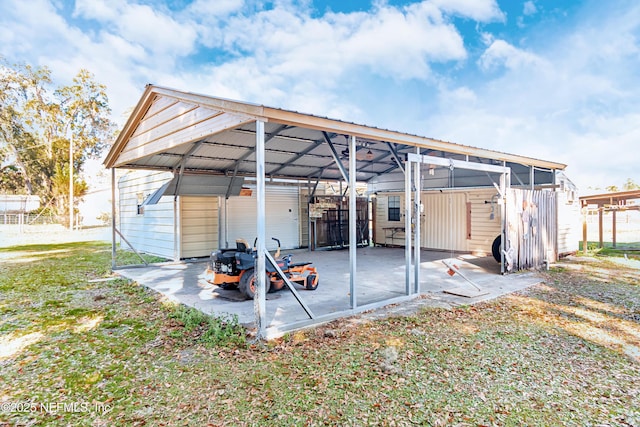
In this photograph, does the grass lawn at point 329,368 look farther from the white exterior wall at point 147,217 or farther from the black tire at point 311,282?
the white exterior wall at point 147,217

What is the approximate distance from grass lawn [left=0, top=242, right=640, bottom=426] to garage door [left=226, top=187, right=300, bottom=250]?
17.6 ft

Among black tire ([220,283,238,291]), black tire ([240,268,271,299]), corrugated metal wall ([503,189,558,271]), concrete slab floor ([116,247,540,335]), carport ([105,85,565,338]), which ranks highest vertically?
carport ([105,85,565,338])

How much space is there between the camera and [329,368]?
317 centimetres

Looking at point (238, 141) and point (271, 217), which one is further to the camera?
point (271, 217)

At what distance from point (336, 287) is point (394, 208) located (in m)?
7.22

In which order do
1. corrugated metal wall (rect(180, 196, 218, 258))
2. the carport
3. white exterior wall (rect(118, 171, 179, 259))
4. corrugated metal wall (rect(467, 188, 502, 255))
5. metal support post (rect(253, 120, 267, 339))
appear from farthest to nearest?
corrugated metal wall (rect(467, 188, 502, 255)), white exterior wall (rect(118, 171, 179, 259)), corrugated metal wall (rect(180, 196, 218, 258)), the carport, metal support post (rect(253, 120, 267, 339))

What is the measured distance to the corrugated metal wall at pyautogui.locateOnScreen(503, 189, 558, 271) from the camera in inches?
299

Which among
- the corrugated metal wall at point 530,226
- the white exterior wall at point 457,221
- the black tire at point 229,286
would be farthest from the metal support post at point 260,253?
the white exterior wall at point 457,221

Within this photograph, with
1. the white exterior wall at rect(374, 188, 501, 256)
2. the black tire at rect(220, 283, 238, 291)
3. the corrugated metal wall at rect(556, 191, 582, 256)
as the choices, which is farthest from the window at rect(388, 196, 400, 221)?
the black tire at rect(220, 283, 238, 291)

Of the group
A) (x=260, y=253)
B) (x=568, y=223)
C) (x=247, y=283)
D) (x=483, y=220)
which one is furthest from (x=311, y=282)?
(x=568, y=223)

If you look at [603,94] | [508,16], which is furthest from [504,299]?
[603,94]

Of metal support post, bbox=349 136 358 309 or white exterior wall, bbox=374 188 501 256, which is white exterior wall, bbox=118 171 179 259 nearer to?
metal support post, bbox=349 136 358 309

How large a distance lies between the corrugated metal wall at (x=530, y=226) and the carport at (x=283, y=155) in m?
0.31

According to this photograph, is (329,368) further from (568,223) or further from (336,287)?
(568,223)
